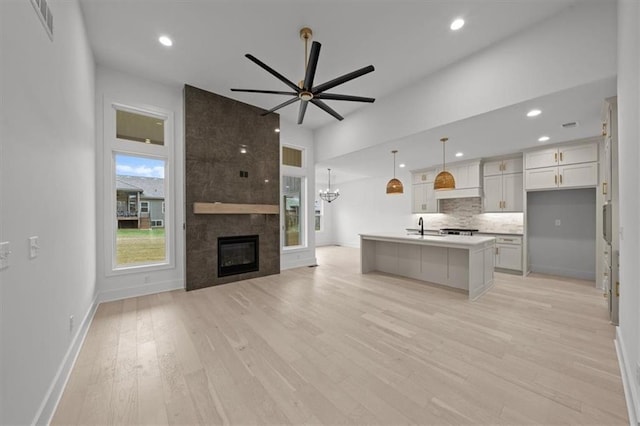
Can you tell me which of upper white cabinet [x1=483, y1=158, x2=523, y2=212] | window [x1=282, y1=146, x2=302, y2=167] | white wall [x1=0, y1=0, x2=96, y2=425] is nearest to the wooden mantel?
window [x1=282, y1=146, x2=302, y2=167]

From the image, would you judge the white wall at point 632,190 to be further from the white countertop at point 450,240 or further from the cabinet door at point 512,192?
the cabinet door at point 512,192

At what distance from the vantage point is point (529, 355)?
7.38 ft

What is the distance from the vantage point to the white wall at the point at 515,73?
251 cm

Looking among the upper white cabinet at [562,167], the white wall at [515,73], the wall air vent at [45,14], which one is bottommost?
the upper white cabinet at [562,167]

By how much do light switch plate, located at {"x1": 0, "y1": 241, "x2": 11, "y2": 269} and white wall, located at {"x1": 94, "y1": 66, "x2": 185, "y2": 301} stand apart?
301 cm

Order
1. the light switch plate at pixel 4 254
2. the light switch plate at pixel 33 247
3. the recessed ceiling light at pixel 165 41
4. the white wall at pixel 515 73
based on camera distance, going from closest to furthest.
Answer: the light switch plate at pixel 4 254, the light switch plate at pixel 33 247, the white wall at pixel 515 73, the recessed ceiling light at pixel 165 41

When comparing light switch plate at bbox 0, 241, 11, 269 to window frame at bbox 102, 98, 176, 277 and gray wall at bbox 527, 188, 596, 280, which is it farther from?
gray wall at bbox 527, 188, 596, 280

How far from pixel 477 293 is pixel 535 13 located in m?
3.68

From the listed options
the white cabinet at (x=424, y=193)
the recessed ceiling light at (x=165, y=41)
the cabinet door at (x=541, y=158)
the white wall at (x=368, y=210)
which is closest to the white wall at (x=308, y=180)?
the recessed ceiling light at (x=165, y=41)

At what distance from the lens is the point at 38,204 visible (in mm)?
1599

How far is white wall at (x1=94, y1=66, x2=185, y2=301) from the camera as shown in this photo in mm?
3686

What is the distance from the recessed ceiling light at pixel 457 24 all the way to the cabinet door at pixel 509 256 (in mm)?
4677

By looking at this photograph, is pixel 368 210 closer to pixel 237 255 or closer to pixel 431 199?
pixel 431 199

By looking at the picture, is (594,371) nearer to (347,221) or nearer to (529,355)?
(529,355)
